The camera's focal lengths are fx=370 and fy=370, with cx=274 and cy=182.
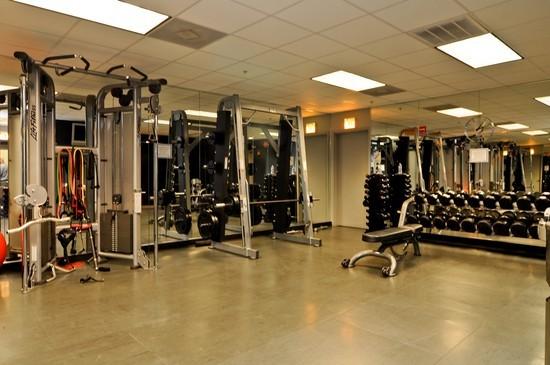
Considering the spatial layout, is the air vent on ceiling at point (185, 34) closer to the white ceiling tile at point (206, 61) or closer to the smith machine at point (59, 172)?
the white ceiling tile at point (206, 61)

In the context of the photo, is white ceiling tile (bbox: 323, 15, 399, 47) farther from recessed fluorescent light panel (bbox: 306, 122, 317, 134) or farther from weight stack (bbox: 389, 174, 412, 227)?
recessed fluorescent light panel (bbox: 306, 122, 317, 134)

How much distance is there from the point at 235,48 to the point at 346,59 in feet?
4.78

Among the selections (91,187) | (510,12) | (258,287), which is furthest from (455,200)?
(91,187)

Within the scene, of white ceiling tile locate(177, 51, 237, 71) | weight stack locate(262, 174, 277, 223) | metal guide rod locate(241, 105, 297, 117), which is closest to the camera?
white ceiling tile locate(177, 51, 237, 71)

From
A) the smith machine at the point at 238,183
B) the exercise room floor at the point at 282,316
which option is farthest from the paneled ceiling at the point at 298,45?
the exercise room floor at the point at 282,316

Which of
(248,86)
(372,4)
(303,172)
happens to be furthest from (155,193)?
(372,4)

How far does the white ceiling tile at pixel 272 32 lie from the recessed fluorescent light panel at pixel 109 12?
0.88 metres

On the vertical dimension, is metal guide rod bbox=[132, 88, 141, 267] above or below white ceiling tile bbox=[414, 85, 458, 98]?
below

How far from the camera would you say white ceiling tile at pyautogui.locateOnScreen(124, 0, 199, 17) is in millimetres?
3268

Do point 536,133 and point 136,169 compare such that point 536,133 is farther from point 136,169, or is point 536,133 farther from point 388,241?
point 136,169

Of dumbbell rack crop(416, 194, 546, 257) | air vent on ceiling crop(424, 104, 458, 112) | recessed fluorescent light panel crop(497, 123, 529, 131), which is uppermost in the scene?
air vent on ceiling crop(424, 104, 458, 112)

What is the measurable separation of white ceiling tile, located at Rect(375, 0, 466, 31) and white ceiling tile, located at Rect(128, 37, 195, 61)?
7.75 ft

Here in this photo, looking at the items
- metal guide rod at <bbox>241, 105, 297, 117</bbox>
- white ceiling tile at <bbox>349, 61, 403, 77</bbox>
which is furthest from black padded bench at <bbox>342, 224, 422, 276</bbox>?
metal guide rod at <bbox>241, 105, 297, 117</bbox>

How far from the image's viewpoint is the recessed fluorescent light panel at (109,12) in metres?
3.33
